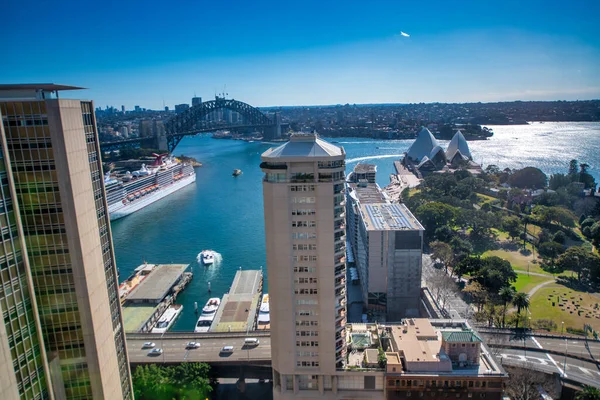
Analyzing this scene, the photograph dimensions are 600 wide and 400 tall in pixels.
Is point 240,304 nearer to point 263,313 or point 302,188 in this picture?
point 263,313

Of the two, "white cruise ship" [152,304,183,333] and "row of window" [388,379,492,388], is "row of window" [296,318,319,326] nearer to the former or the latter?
"row of window" [388,379,492,388]

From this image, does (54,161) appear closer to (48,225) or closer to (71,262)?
(48,225)

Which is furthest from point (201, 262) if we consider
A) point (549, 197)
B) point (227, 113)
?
point (227, 113)

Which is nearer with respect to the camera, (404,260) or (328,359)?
(328,359)

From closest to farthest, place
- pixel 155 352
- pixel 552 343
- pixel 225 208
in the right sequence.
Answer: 1. pixel 155 352
2. pixel 552 343
3. pixel 225 208

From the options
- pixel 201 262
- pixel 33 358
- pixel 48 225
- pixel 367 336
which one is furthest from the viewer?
pixel 201 262

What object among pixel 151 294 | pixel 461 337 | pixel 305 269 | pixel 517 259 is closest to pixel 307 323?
pixel 305 269
